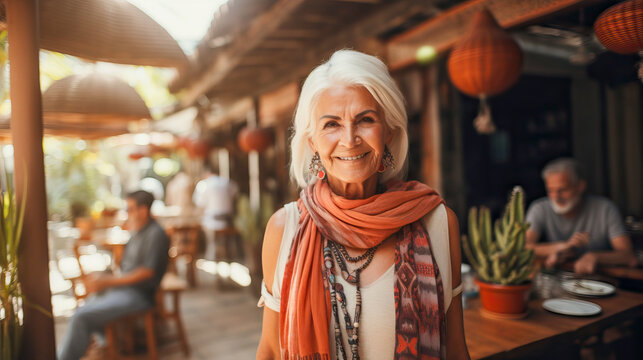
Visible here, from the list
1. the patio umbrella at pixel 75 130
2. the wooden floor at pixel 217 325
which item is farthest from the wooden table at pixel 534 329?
the patio umbrella at pixel 75 130

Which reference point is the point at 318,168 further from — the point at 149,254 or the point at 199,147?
the point at 199,147

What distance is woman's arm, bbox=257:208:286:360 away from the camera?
131 centimetres

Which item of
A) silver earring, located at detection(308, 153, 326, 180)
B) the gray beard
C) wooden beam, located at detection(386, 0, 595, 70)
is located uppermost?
wooden beam, located at detection(386, 0, 595, 70)

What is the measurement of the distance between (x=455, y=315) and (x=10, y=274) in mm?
1736

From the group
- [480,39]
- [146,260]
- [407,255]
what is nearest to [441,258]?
[407,255]

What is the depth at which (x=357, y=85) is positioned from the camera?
126 centimetres

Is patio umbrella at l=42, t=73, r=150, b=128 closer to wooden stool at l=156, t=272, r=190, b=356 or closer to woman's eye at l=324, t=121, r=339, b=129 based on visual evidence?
wooden stool at l=156, t=272, r=190, b=356

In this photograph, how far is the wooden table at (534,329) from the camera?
1.76 m

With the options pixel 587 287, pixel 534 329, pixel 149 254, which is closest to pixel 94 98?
pixel 149 254

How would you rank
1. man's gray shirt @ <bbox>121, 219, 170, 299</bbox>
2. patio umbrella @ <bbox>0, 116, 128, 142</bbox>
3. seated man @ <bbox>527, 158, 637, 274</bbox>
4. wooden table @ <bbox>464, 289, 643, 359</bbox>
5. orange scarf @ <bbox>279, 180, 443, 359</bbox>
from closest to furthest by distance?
1. orange scarf @ <bbox>279, 180, 443, 359</bbox>
2. wooden table @ <bbox>464, 289, 643, 359</bbox>
3. seated man @ <bbox>527, 158, 637, 274</bbox>
4. man's gray shirt @ <bbox>121, 219, 170, 299</bbox>
5. patio umbrella @ <bbox>0, 116, 128, 142</bbox>

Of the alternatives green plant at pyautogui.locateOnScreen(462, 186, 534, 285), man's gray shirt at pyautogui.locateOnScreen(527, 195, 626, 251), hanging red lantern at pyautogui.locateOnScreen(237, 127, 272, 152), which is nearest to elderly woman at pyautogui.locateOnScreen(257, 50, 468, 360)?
green plant at pyautogui.locateOnScreen(462, 186, 534, 285)

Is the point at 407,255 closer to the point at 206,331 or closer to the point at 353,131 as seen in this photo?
the point at 353,131

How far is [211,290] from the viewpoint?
6582 millimetres

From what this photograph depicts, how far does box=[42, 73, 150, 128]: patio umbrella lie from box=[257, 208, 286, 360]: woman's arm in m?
2.63
